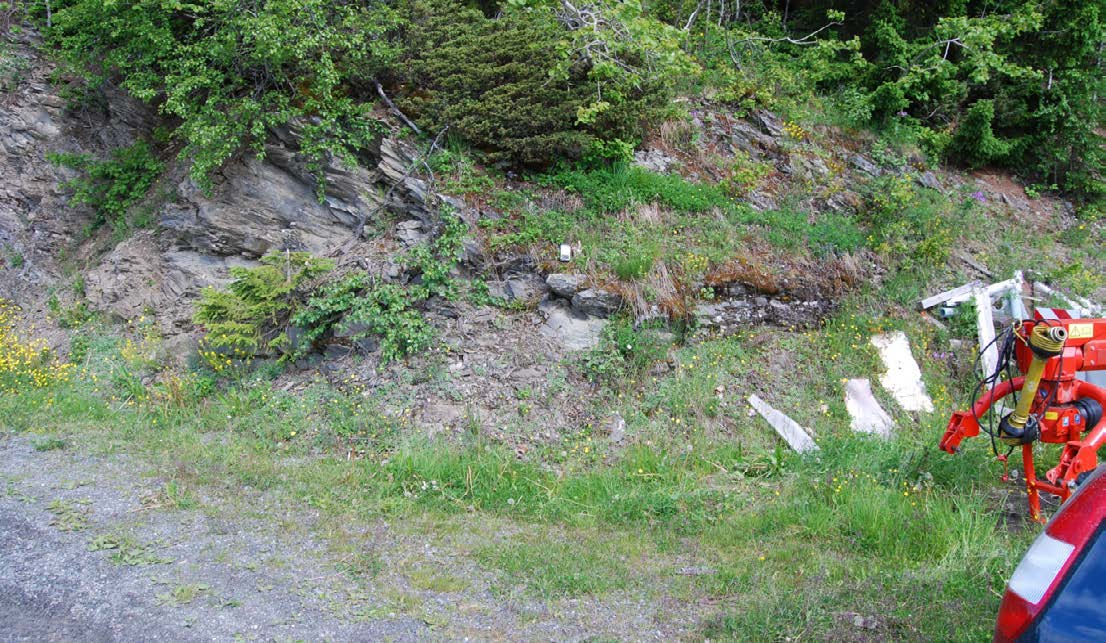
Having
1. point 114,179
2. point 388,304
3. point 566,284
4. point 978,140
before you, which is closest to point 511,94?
point 566,284

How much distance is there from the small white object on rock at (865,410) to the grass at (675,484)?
18 centimetres

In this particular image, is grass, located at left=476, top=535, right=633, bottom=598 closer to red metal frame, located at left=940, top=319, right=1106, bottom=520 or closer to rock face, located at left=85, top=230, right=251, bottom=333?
red metal frame, located at left=940, top=319, right=1106, bottom=520

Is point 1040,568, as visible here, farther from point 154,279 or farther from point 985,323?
point 154,279

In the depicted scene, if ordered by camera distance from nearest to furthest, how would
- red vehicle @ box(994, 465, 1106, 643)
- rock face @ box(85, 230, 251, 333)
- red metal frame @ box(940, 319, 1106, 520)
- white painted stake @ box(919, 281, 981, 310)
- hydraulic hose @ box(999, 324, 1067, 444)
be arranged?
red vehicle @ box(994, 465, 1106, 643)
hydraulic hose @ box(999, 324, 1067, 444)
red metal frame @ box(940, 319, 1106, 520)
white painted stake @ box(919, 281, 981, 310)
rock face @ box(85, 230, 251, 333)

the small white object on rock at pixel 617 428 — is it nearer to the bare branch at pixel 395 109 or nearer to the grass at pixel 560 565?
the grass at pixel 560 565

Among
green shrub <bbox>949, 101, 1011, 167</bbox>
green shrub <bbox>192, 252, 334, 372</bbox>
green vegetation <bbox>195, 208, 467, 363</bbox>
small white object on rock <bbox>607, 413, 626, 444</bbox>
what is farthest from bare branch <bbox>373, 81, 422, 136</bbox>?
green shrub <bbox>949, 101, 1011, 167</bbox>

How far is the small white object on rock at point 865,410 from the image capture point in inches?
286

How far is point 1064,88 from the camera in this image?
38.5 feet

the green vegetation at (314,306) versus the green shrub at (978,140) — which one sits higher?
the green shrub at (978,140)

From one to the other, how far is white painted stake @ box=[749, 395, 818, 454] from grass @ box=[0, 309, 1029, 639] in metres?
0.15

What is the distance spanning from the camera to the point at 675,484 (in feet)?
20.4

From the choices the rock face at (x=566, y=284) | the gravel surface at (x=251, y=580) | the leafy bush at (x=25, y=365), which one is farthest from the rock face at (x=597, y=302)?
the leafy bush at (x=25, y=365)

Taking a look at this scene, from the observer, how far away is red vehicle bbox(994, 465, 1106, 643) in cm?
227

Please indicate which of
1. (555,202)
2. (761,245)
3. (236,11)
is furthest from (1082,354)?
(236,11)
